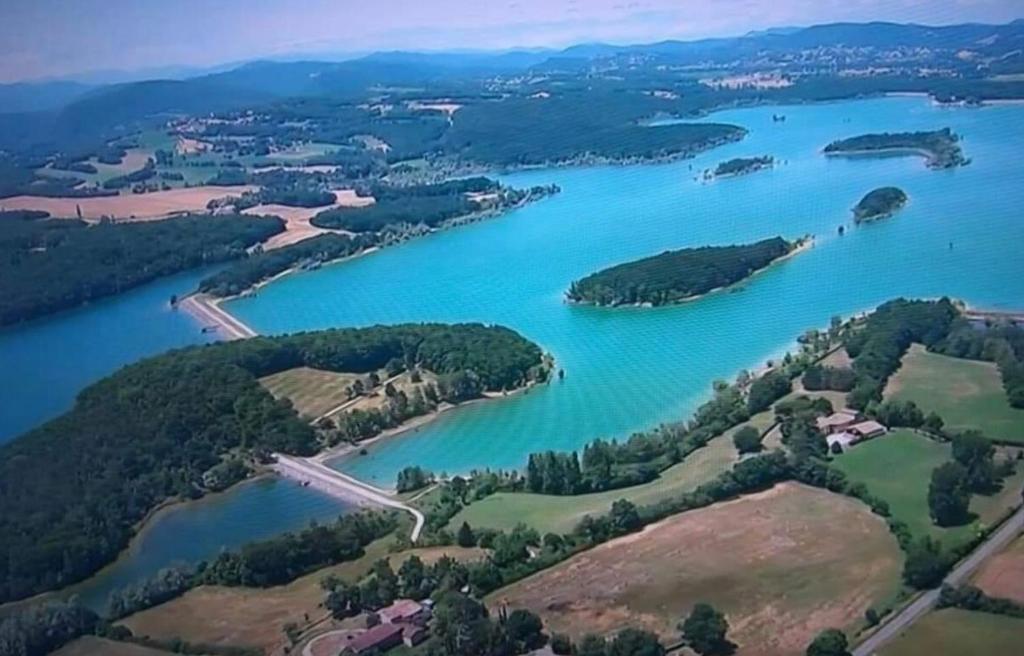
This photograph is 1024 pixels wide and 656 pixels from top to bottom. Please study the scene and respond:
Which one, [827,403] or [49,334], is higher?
[49,334]

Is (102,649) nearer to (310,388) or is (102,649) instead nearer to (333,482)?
(333,482)

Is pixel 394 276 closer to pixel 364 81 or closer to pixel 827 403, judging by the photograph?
pixel 827 403

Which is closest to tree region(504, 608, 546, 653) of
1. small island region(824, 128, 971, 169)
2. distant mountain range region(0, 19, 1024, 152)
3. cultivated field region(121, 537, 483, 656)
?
cultivated field region(121, 537, 483, 656)

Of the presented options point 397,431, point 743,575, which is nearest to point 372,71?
point 397,431

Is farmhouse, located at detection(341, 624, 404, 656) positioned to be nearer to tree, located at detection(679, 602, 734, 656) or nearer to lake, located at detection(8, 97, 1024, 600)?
tree, located at detection(679, 602, 734, 656)

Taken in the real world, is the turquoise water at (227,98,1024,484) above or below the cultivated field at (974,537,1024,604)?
below

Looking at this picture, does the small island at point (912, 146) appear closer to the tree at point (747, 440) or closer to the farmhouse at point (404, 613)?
the tree at point (747, 440)

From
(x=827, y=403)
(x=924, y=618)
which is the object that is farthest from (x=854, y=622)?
(x=827, y=403)
